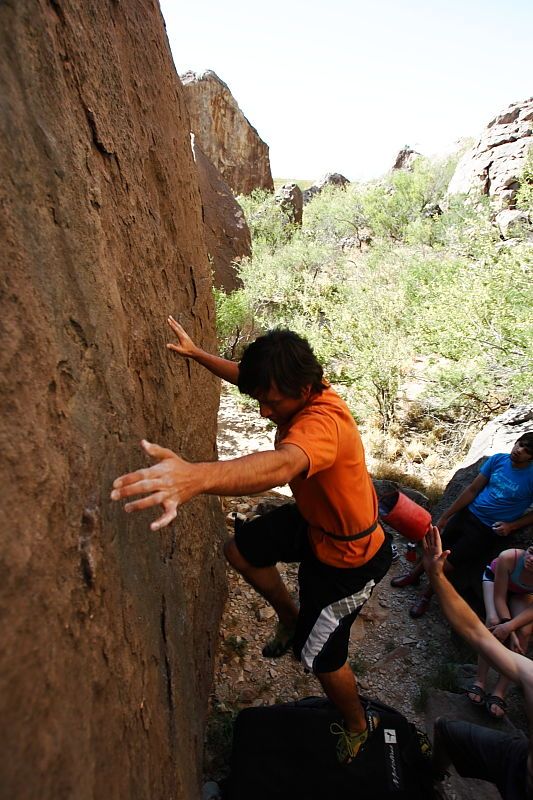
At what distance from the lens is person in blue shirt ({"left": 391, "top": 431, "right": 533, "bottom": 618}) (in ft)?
11.5

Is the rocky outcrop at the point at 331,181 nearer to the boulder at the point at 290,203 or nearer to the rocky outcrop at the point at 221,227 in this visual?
the boulder at the point at 290,203

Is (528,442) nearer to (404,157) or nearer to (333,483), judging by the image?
(333,483)

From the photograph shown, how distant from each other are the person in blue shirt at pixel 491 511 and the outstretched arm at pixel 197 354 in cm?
220

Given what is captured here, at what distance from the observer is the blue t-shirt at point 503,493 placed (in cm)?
351

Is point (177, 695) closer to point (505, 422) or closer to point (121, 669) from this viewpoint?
point (121, 669)

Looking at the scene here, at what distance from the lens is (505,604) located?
10.4 ft

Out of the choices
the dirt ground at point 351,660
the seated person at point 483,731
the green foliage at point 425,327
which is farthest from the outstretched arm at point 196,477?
the green foliage at point 425,327

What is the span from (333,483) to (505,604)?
1981 millimetres

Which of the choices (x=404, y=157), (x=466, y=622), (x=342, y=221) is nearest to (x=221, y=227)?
(x=342, y=221)

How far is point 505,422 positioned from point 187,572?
391cm

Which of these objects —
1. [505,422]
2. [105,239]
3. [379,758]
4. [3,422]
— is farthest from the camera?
[505,422]

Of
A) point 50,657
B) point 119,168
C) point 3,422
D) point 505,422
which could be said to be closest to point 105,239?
point 119,168

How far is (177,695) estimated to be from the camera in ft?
6.77

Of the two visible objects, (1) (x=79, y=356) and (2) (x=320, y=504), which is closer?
(1) (x=79, y=356)
